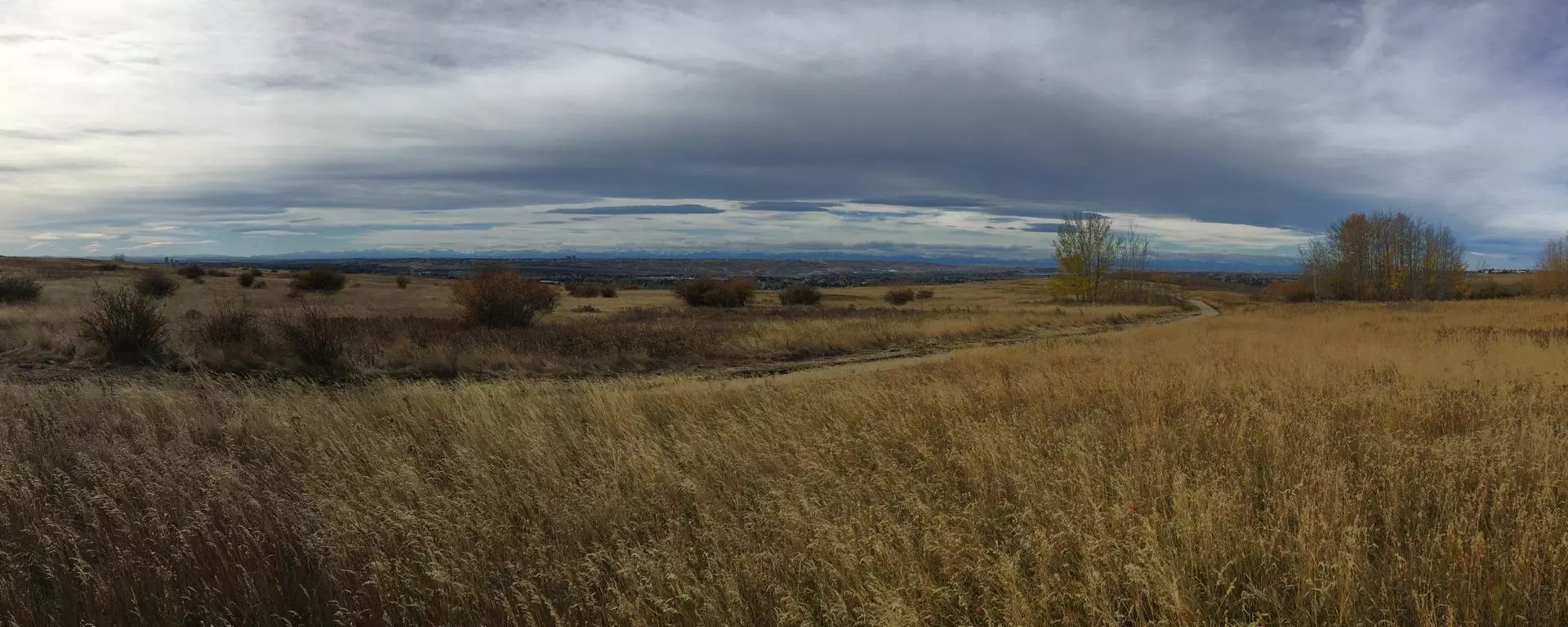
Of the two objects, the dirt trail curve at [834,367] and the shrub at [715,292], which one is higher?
the shrub at [715,292]

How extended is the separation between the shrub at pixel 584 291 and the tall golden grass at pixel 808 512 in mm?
55110

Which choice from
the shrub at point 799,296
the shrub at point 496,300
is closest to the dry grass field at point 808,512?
the shrub at point 496,300

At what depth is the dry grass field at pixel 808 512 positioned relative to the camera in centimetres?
352

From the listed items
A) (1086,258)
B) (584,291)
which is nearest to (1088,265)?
(1086,258)

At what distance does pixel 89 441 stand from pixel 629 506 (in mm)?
6110

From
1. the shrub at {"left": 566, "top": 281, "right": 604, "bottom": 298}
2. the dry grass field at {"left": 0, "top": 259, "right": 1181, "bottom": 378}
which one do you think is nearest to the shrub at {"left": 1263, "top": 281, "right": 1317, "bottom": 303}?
the dry grass field at {"left": 0, "top": 259, "right": 1181, "bottom": 378}

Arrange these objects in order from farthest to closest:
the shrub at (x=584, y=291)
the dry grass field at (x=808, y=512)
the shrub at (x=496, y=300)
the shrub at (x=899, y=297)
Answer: the shrub at (x=899, y=297) → the shrub at (x=584, y=291) → the shrub at (x=496, y=300) → the dry grass field at (x=808, y=512)

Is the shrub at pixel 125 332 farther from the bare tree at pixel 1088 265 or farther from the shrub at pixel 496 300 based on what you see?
the bare tree at pixel 1088 265

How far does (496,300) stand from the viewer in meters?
26.7

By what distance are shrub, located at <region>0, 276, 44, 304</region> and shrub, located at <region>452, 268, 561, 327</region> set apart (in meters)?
19.3

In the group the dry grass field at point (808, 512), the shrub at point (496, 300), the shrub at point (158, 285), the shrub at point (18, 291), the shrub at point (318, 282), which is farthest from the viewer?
the shrub at point (318, 282)

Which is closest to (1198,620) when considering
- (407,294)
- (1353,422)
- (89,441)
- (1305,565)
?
(1305,565)

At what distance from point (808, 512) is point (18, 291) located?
1720 inches

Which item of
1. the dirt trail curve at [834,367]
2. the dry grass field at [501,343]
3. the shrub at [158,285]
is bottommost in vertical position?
the dirt trail curve at [834,367]
